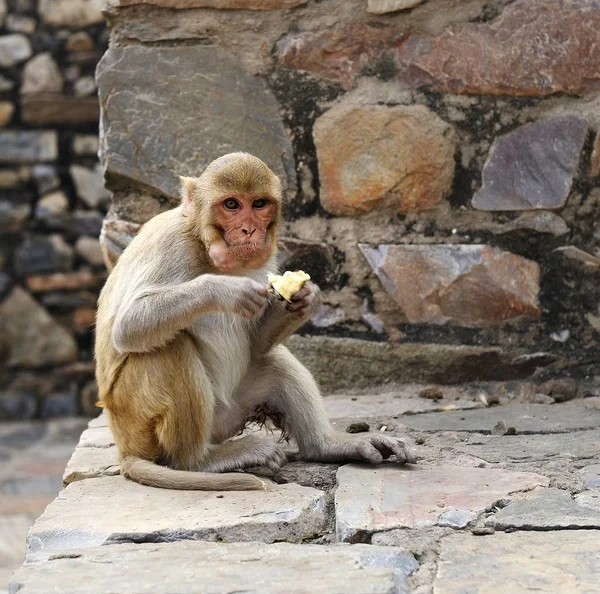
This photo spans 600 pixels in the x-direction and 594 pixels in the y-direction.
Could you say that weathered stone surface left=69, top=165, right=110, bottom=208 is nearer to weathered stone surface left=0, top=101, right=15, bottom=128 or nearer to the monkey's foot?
weathered stone surface left=0, top=101, right=15, bottom=128

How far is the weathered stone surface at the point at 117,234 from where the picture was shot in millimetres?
4340

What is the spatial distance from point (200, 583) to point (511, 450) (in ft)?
4.96

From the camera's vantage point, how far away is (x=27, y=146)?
8742 mm

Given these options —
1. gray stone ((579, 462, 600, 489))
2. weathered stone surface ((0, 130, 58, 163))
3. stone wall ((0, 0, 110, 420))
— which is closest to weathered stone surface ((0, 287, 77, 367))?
stone wall ((0, 0, 110, 420))

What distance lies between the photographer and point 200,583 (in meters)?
2.26

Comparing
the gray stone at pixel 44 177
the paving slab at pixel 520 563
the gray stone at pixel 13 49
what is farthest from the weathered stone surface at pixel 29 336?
the paving slab at pixel 520 563

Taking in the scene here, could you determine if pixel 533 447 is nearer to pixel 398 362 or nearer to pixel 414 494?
pixel 414 494

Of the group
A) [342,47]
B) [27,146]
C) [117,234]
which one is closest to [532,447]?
[342,47]

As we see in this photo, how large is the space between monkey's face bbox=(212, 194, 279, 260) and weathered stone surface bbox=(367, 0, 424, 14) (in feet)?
4.51

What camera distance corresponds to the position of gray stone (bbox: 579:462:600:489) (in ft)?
9.82

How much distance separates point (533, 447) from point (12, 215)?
6.31 m

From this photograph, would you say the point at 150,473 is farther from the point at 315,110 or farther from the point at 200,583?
the point at 315,110

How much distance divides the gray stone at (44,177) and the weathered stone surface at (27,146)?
0.07 metres

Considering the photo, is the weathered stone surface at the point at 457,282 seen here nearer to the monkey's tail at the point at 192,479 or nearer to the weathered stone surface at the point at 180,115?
the weathered stone surface at the point at 180,115
